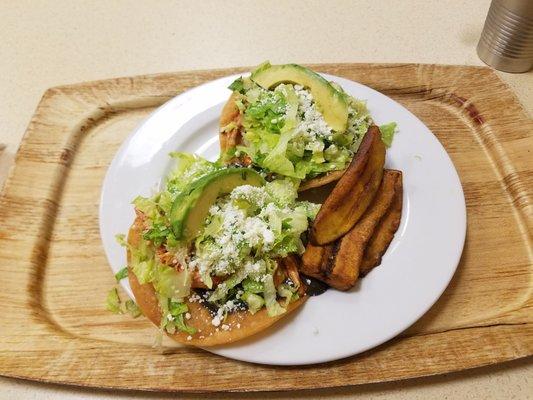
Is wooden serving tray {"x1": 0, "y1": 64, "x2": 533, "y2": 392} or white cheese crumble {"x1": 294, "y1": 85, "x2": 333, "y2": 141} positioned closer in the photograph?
wooden serving tray {"x1": 0, "y1": 64, "x2": 533, "y2": 392}

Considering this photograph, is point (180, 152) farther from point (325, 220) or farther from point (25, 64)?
point (25, 64)

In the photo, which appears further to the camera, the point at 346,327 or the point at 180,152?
the point at 180,152

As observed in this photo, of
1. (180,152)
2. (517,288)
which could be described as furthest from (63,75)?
(517,288)

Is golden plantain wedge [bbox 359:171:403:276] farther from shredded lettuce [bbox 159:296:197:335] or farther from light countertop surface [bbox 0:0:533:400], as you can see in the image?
light countertop surface [bbox 0:0:533:400]

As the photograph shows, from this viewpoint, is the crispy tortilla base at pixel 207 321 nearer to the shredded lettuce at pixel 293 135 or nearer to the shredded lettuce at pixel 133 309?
the shredded lettuce at pixel 133 309

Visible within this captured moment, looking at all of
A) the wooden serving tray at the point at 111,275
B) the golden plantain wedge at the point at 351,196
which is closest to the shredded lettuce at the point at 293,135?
the golden plantain wedge at the point at 351,196

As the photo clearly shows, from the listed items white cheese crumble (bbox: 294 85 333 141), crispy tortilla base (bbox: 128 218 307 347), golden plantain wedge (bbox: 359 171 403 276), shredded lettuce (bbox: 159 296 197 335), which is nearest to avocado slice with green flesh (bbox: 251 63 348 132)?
white cheese crumble (bbox: 294 85 333 141)

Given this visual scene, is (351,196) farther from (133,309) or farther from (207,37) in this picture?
(207,37)
